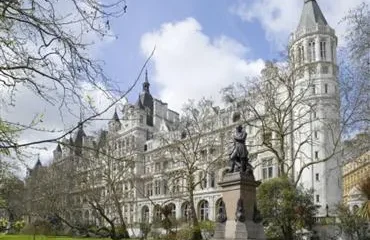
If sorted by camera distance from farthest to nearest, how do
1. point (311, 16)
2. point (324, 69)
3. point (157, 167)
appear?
point (157, 167) → point (311, 16) → point (324, 69)

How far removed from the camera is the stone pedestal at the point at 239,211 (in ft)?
61.3

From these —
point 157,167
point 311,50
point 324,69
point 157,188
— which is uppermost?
point 311,50

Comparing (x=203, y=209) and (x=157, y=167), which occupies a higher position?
(x=157, y=167)

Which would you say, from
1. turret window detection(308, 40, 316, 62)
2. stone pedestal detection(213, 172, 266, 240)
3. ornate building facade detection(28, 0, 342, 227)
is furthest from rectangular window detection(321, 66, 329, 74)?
stone pedestal detection(213, 172, 266, 240)

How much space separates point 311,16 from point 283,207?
32.7 metres

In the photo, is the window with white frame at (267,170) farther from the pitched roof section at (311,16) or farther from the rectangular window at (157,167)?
the rectangular window at (157,167)

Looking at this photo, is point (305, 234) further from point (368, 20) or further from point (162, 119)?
point (162, 119)

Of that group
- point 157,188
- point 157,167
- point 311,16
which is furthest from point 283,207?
point 157,167

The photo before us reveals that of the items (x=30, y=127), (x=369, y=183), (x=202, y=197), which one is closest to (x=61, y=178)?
(x=202, y=197)

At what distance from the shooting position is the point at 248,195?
19.2 m

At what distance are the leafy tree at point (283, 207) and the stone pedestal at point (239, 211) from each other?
470 inches

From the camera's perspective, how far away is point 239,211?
18609 mm

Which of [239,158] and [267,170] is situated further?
[267,170]

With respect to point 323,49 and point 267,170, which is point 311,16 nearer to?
point 323,49
